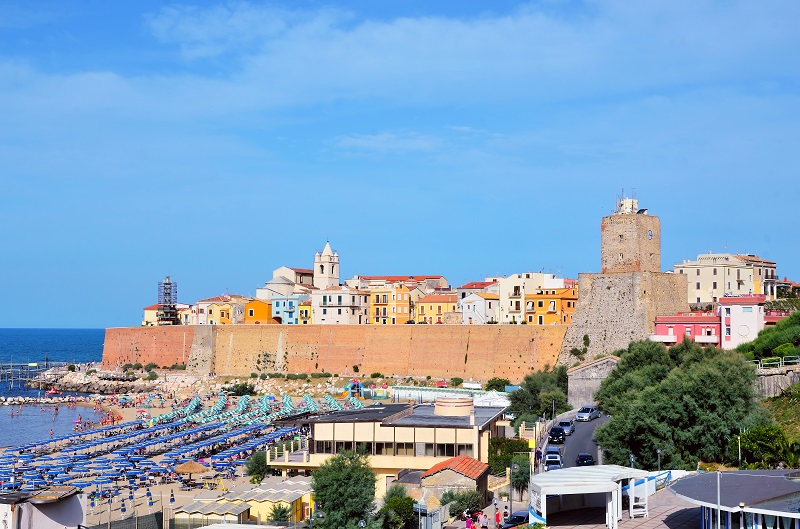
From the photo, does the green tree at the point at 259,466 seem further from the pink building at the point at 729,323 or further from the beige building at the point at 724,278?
the beige building at the point at 724,278

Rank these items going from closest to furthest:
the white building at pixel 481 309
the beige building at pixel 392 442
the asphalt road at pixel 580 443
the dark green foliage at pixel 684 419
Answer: the dark green foliage at pixel 684 419 → the asphalt road at pixel 580 443 → the beige building at pixel 392 442 → the white building at pixel 481 309

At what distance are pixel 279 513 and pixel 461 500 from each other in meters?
5.05

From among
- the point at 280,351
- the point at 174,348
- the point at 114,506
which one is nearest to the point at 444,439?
the point at 114,506

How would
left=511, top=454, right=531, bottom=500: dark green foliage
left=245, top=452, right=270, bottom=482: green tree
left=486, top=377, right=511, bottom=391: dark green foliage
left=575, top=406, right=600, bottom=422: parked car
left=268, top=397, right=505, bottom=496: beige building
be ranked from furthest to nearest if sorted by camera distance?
left=486, top=377, right=511, bottom=391: dark green foliage
left=575, top=406, right=600, bottom=422: parked car
left=245, top=452, right=270, bottom=482: green tree
left=268, top=397, right=505, bottom=496: beige building
left=511, top=454, right=531, bottom=500: dark green foliage

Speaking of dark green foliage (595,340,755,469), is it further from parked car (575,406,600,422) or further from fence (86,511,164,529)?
fence (86,511,164,529)

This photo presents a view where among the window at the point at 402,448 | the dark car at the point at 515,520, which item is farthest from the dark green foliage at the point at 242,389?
the dark car at the point at 515,520

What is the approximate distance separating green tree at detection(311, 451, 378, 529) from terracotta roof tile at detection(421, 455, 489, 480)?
14.8ft

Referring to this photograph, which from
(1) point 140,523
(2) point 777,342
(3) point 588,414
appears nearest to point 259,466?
(1) point 140,523

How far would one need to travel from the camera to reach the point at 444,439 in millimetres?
32688

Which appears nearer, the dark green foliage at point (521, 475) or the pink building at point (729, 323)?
the dark green foliage at point (521, 475)

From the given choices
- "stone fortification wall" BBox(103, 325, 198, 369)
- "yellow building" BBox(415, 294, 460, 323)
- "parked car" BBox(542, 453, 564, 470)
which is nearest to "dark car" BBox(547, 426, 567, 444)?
"parked car" BBox(542, 453, 564, 470)

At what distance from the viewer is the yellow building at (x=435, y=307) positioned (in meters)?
83.6

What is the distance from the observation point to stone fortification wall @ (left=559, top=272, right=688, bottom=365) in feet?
184

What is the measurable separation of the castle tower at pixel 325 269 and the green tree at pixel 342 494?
6928 cm
